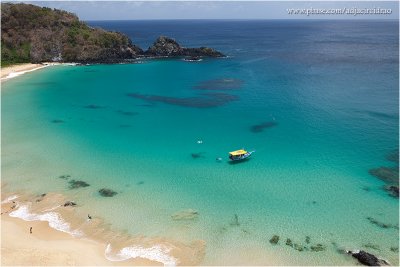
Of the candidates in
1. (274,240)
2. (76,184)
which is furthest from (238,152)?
(76,184)

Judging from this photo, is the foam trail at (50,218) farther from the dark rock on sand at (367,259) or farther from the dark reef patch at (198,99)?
the dark reef patch at (198,99)

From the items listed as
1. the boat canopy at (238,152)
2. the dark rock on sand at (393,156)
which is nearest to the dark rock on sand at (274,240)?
the boat canopy at (238,152)

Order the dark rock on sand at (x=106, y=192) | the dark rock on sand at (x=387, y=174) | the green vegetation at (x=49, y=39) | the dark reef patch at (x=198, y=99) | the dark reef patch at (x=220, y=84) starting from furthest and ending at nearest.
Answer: the green vegetation at (x=49, y=39)
the dark reef patch at (x=220, y=84)
the dark reef patch at (x=198, y=99)
the dark rock on sand at (x=387, y=174)
the dark rock on sand at (x=106, y=192)

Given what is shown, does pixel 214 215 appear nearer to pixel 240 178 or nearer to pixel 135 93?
pixel 240 178

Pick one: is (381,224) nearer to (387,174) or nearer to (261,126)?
(387,174)

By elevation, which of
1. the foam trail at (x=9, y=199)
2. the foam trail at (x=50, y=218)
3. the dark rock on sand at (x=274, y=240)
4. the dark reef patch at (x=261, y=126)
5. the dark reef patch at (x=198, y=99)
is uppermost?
the dark reef patch at (x=198, y=99)

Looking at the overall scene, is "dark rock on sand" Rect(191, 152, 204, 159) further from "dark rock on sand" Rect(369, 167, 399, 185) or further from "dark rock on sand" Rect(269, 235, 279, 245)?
"dark rock on sand" Rect(369, 167, 399, 185)

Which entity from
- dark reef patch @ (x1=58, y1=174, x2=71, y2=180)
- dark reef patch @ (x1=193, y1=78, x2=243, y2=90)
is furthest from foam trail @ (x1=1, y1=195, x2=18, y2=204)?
dark reef patch @ (x1=193, y1=78, x2=243, y2=90)
